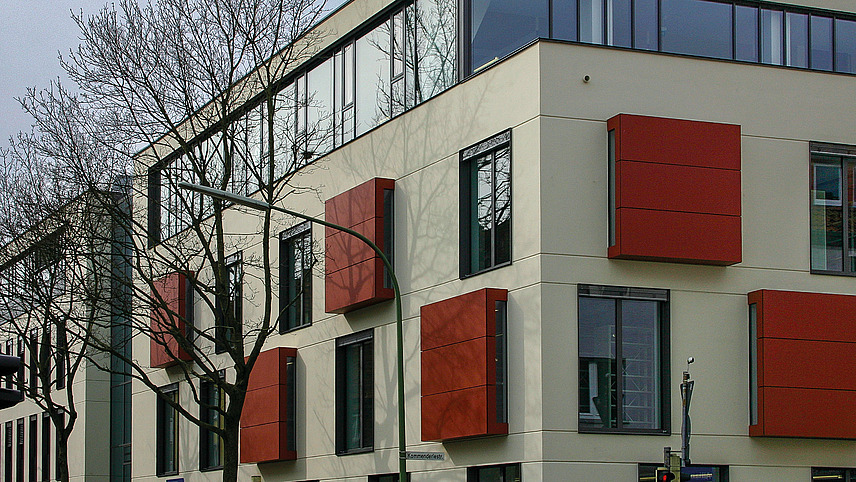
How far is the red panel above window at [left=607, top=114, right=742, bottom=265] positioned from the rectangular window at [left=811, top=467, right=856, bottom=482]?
4.13m

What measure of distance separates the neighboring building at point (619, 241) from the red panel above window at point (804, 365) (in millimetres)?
38

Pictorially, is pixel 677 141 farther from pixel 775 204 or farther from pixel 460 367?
pixel 460 367

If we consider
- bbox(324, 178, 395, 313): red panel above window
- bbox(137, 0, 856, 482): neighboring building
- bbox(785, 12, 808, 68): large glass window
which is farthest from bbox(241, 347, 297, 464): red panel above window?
bbox(785, 12, 808, 68): large glass window

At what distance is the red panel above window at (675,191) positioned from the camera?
72.3 ft

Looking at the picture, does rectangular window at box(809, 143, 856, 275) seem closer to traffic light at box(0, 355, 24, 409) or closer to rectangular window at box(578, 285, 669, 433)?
rectangular window at box(578, 285, 669, 433)

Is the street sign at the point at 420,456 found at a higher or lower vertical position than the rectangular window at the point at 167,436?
higher

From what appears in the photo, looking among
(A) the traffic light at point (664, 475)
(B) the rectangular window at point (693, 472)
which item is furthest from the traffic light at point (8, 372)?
(B) the rectangular window at point (693, 472)

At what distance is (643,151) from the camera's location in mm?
22234

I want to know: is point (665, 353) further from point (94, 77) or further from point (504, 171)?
point (94, 77)

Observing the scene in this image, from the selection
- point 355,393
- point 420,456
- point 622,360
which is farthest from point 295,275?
point 420,456

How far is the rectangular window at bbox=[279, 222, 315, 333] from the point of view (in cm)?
3103

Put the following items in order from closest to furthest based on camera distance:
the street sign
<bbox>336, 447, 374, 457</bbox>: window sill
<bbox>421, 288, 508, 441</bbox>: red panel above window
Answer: the street sign < <bbox>421, 288, 508, 441</bbox>: red panel above window < <bbox>336, 447, 374, 457</bbox>: window sill

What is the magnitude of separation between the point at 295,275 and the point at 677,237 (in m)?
12.4

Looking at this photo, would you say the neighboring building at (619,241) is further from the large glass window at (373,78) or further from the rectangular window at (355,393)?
the large glass window at (373,78)
